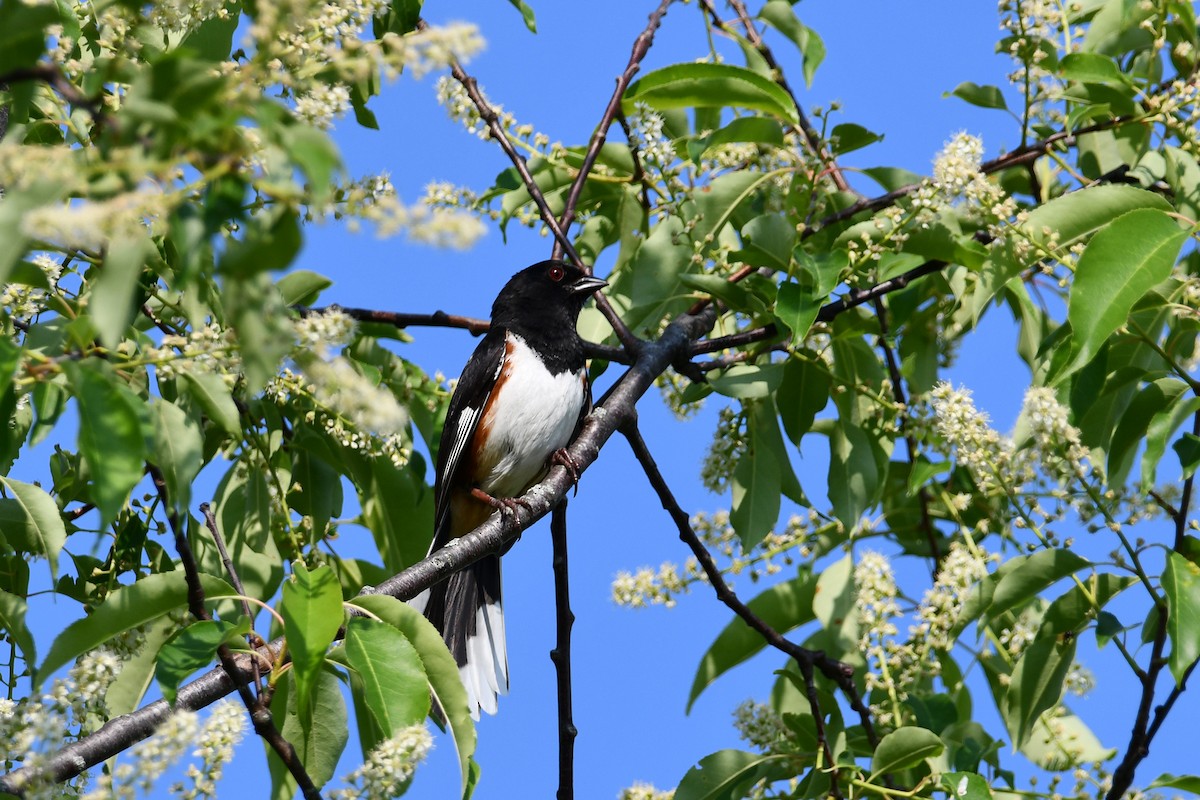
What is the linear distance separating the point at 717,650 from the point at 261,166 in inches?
118

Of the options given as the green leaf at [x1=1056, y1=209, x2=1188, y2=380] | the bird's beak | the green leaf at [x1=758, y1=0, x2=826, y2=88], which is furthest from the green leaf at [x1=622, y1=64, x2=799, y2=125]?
the green leaf at [x1=1056, y1=209, x2=1188, y2=380]

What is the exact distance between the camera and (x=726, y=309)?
4309 millimetres

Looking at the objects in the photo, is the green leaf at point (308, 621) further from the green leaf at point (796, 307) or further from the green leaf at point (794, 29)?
the green leaf at point (794, 29)

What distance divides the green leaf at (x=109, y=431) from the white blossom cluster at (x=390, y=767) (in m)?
0.56

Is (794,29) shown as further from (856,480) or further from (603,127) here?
(856,480)

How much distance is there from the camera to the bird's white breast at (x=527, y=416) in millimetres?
4785

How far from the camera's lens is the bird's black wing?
455 cm

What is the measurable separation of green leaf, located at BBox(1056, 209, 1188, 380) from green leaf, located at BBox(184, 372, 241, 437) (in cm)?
173

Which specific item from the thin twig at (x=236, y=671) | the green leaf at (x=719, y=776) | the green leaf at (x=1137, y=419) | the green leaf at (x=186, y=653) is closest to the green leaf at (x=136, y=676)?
the thin twig at (x=236, y=671)

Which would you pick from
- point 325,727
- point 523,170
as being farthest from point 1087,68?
point 325,727

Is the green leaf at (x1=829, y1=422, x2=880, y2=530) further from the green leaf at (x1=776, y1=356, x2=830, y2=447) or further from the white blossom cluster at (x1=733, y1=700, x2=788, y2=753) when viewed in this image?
the white blossom cluster at (x1=733, y1=700, x2=788, y2=753)

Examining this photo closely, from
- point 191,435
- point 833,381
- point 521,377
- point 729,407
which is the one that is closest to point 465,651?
point 521,377

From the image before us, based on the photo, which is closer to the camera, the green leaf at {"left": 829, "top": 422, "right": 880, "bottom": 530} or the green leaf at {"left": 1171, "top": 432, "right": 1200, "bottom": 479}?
the green leaf at {"left": 1171, "top": 432, "right": 1200, "bottom": 479}

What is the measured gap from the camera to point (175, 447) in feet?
7.30
